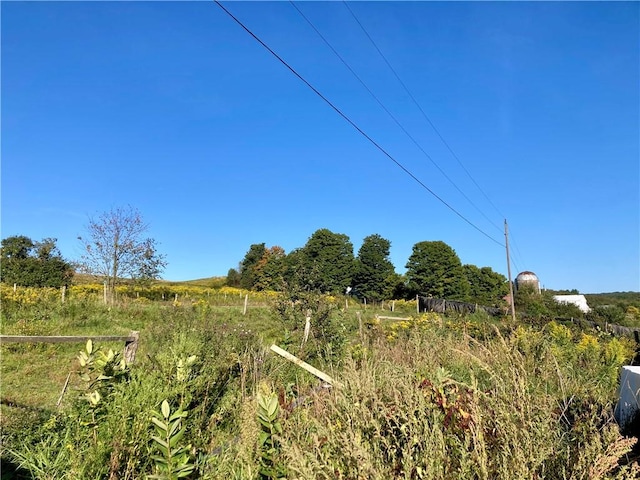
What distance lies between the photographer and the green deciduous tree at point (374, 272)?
178ft

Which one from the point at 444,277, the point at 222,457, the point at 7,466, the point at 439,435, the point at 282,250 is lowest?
the point at 7,466

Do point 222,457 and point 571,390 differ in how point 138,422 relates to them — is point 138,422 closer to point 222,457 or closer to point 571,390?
point 222,457

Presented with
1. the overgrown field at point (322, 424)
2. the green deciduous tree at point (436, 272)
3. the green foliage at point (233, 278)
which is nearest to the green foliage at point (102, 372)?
the overgrown field at point (322, 424)

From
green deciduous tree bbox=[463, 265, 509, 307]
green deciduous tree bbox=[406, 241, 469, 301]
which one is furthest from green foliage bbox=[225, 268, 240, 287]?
green deciduous tree bbox=[463, 265, 509, 307]

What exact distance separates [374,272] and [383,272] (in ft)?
4.27

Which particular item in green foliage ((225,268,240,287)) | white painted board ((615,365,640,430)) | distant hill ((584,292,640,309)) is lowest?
white painted board ((615,365,640,430))

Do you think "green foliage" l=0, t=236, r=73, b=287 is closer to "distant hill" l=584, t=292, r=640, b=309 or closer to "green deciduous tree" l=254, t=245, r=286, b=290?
"green deciduous tree" l=254, t=245, r=286, b=290

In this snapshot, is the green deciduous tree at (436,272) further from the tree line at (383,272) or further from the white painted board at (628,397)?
the white painted board at (628,397)

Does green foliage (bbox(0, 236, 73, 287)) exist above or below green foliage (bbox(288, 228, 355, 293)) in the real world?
below

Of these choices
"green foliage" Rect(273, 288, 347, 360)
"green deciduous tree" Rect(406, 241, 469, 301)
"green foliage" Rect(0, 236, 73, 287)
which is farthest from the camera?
"green deciduous tree" Rect(406, 241, 469, 301)

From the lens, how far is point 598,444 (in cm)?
154

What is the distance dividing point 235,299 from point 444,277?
107ft

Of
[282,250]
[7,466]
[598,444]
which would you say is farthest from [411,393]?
[282,250]

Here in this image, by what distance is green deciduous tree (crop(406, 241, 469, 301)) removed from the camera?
51812 millimetres
